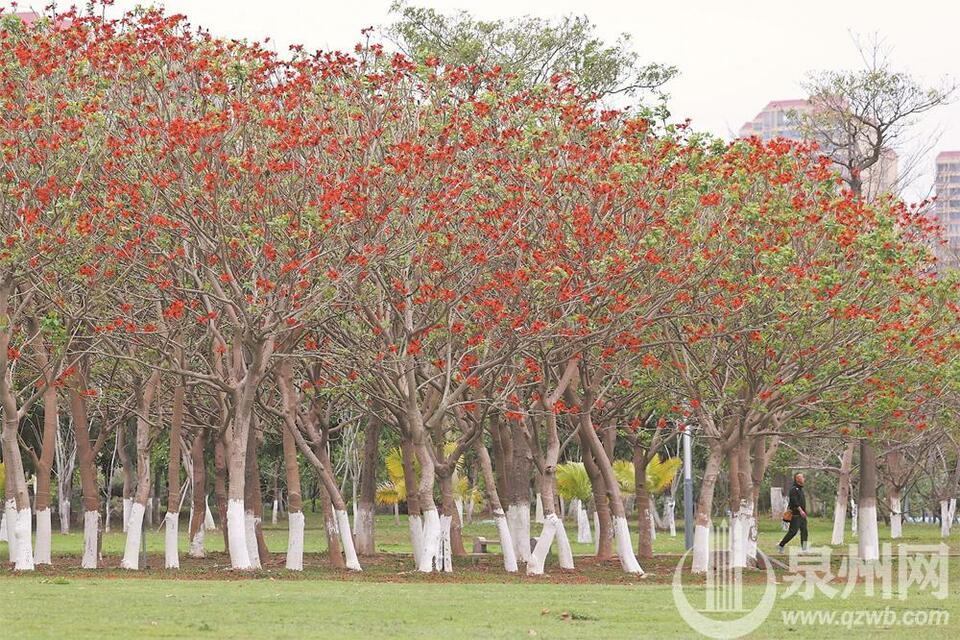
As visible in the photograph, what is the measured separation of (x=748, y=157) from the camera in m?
24.6

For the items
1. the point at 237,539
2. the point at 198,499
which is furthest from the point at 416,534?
the point at 198,499

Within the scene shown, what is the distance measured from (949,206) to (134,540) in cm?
5661

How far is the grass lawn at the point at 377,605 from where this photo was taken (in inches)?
593

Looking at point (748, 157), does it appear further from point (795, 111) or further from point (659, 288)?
point (795, 111)

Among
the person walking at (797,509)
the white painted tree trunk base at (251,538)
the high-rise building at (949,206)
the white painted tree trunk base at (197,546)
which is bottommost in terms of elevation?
the white painted tree trunk base at (197,546)

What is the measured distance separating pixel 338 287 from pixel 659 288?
572 cm

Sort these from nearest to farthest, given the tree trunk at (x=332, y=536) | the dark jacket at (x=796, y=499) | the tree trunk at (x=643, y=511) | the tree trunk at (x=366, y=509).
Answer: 1. the tree trunk at (x=332, y=536)
2. the dark jacket at (x=796, y=499)
3. the tree trunk at (x=366, y=509)
4. the tree trunk at (x=643, y=511)

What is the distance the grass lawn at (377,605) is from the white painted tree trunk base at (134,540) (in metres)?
0.53

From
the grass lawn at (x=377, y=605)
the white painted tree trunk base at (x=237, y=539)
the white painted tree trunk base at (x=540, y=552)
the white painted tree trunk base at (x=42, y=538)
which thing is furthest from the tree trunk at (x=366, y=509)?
the white painted tree trunk base at (x=42, y=538)

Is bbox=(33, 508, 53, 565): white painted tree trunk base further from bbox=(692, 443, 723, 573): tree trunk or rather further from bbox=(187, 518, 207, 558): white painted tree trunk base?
bbox=(692, 443, 723, 573): tree trunk

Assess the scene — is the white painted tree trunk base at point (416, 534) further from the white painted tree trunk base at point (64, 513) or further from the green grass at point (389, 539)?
the white painted tree trunk base at point (64, 513)

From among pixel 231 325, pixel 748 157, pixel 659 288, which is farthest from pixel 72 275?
pixel 748 157

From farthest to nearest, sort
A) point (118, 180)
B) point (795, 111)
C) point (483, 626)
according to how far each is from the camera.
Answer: point (795, 111), point (118, 180), point (483, 626)

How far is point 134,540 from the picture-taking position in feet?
86.5
